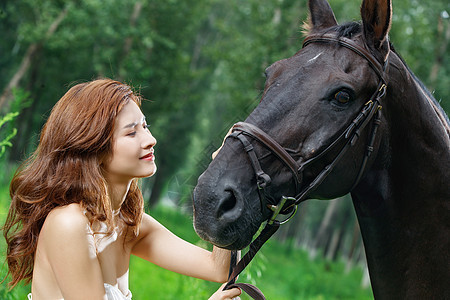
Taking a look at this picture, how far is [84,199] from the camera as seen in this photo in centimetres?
195

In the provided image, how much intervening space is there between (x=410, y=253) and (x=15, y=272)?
1.85 m

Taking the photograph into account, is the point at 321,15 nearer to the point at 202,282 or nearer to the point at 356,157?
the point at 356,157

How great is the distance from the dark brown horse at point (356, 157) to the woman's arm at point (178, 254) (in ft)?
1.06

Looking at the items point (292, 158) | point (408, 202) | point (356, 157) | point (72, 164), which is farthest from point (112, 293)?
point (408, 202)

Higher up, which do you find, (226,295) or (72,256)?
(72,256)

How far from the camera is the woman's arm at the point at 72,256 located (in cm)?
181

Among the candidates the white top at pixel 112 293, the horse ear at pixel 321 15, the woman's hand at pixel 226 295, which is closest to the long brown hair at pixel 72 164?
the white top at pixel 112 293

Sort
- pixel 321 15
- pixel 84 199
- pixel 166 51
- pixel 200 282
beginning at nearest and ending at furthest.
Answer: pixel 84 199
pixel 321 15
pixel 200 282
pixel 166 51

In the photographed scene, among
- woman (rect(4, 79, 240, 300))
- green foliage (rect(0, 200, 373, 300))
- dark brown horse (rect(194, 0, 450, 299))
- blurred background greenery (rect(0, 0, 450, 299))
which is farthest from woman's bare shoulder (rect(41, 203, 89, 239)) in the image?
blurred background greenery (rect(0, 0, 450, 299))

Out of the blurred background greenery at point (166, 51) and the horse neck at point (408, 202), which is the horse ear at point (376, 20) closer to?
the horse neck at point (408, 202)

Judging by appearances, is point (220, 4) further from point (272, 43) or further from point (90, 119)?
point (90, 119)

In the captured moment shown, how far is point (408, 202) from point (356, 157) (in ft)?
1.18

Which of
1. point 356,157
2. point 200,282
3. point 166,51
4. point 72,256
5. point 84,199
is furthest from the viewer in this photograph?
point 166,51

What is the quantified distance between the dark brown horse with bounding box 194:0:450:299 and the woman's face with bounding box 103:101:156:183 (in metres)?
0.30
